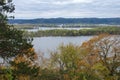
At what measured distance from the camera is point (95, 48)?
1303 inches

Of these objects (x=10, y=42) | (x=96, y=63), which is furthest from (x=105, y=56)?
(x=10, y=42)

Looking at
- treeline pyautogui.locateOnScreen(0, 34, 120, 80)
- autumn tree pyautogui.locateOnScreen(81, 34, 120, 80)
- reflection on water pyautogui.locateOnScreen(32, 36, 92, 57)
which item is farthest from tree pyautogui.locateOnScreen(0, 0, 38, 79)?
reflection on water pyautogui.locateOnScreen(32, 36, 92, 57)

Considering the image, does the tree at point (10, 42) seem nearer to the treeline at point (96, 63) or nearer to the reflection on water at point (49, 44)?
the treeline at point (96, 63)

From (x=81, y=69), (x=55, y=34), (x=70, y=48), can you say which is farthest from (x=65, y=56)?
(x=55, y=34)

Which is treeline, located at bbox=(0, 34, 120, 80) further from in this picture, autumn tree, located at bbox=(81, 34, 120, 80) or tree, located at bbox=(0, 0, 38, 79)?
tree, located at bbox=(0, 0, 38, 79)

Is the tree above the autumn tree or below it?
above

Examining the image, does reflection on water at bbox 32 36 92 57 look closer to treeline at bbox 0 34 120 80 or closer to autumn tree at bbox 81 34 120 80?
treeline at bbox 0 34 120 80

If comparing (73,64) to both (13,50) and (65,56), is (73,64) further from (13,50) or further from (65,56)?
(13,50)

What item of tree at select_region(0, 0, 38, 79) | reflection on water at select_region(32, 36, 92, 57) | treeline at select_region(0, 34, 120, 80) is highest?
tree at select_region(0, 0, 38, 79)

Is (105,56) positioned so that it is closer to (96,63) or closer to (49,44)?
(96,63)

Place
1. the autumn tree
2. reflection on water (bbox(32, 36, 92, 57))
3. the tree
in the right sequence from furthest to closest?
reflection on water (bbox(32, 36, 92, 57))
the autumn tree
the tree

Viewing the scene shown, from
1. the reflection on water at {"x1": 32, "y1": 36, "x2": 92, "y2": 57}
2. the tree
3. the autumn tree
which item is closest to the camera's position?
the tree

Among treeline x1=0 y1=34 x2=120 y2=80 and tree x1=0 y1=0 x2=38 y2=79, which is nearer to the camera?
tree x1=0 y1=0 x2=38 y2=79

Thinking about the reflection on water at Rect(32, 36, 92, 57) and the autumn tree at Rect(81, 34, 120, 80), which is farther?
the reflection on water at Rect(32, 36, 92, 57)
